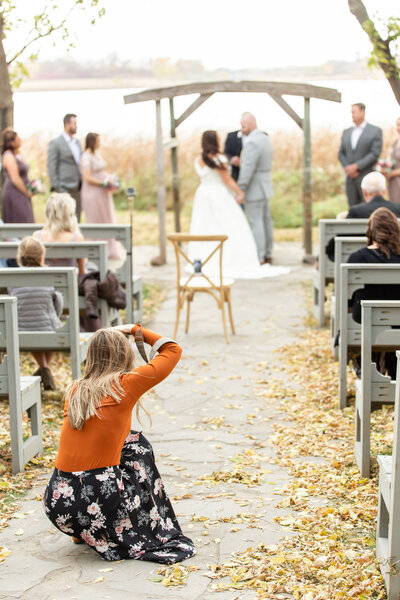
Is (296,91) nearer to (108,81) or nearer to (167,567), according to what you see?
(167,567)

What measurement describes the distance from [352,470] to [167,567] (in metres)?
1.66

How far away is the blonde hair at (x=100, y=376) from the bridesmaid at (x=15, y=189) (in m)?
7.85

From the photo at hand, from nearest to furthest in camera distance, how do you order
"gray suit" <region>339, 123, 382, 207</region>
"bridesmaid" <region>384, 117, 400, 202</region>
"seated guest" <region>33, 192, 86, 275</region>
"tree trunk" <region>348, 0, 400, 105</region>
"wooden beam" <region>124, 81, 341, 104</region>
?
"tree trunk" <region>348, 0, 400, 105</region>
"seated guest" <region>33, 192, 86, 275</region>
"gray suit" <region>339, 123, 382, 207</region>
"bridesmaid" <region>384, 117, 400, 202</region>
"wooden beam" <region>124, 81, 341, 104</region>

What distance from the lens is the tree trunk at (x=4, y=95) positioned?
10.7 m

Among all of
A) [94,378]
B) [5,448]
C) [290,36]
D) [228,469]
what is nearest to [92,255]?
[5,448]

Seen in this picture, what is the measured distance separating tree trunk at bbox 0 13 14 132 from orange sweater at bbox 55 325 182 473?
7392 millimetres

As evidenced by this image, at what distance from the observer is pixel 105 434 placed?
164 inches

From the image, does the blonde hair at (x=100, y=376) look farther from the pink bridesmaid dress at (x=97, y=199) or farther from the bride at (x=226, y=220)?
the pink bridesmaid dress at (x=97, y=199)

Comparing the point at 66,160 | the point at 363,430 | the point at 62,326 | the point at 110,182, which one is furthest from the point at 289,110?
the point at 363,430

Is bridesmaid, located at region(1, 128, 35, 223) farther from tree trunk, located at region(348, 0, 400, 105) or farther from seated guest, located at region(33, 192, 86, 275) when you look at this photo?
tree trunk, located at region(348, 0, 400, 105)

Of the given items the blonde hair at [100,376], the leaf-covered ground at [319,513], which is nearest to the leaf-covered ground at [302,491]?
the leaf-covered ground at [319,513]

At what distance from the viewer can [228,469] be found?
18.0 feet

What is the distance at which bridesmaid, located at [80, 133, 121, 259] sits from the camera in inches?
502

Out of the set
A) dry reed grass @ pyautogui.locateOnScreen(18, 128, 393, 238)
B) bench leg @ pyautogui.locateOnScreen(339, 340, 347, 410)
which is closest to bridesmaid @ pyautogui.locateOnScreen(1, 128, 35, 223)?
bench leg @ pyautogui.locateOnScreen(339, 340, 347, 410)
